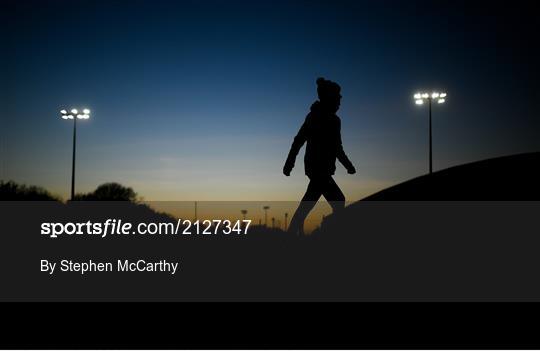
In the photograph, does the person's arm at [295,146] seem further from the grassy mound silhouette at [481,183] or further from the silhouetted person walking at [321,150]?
the grassy mound silhouette at [481,183]

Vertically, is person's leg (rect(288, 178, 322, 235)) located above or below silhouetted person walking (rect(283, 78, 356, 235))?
below

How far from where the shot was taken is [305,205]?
7.05m

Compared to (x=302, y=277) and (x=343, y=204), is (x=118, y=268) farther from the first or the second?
(x=343, y=204)

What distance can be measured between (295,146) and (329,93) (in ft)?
3.30

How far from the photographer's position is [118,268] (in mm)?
6734

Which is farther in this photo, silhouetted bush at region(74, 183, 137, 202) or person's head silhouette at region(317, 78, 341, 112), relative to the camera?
silhouetted bush at region(74, 183, 137, 202)

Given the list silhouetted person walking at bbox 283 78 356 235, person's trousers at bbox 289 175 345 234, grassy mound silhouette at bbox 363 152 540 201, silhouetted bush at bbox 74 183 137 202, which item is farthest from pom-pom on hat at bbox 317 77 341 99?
silhouetted bush at bbox 74 183 137 202

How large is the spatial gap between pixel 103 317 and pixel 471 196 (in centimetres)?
633

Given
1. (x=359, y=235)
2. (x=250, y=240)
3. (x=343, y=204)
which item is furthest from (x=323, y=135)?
(x=250, y=240)

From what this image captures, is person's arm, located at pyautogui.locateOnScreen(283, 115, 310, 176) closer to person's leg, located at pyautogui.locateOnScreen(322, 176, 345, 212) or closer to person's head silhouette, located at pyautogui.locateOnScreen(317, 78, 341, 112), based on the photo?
person's head silhouette, located at pyautogui.locateOnScreen(317, 78, 341, 112)

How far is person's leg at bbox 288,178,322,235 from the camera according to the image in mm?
7007

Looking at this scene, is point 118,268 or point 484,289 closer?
point 484,289

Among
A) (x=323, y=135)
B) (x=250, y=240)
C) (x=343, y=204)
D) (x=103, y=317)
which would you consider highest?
(x=323, y=135)

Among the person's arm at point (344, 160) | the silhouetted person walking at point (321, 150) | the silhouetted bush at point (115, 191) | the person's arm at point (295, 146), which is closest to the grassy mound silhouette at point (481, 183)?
the person's arm at point (344, 160)
